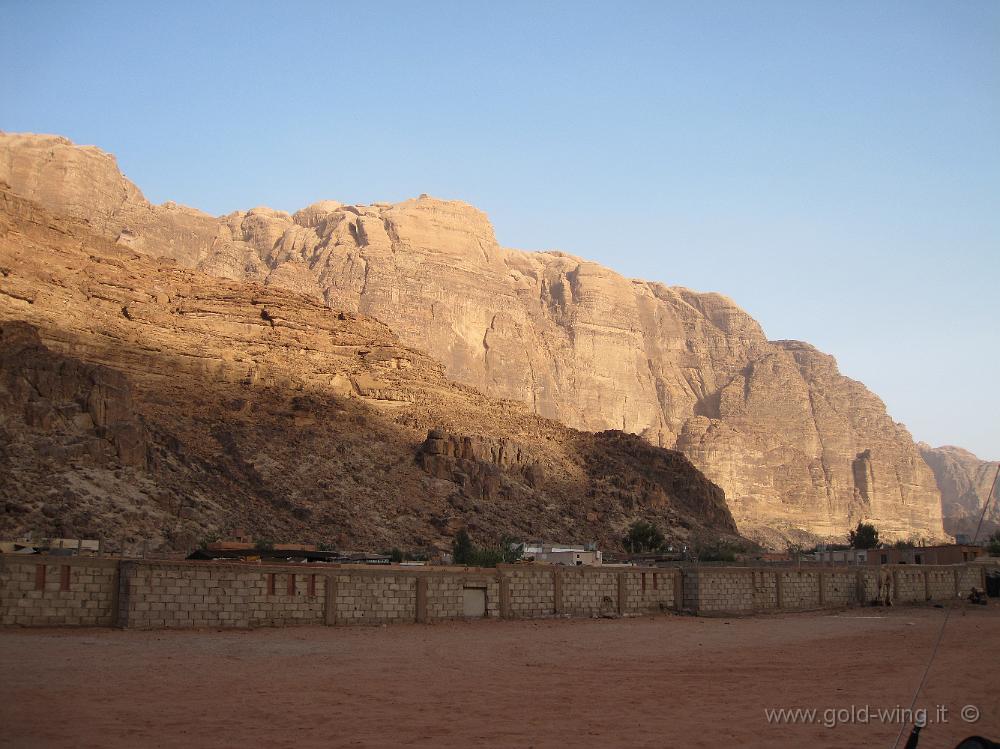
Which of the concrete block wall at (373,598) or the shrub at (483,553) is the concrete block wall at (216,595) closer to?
→ the concrete block wall at (373,598)

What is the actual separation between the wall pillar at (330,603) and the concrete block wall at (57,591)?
6228 millimetres

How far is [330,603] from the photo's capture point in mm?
32406

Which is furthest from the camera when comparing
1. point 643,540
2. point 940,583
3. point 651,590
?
point 643,540

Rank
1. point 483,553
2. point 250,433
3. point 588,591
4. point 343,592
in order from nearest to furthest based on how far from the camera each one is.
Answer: point 343,592 < point 588,591 < point 483,553 < point 250,433

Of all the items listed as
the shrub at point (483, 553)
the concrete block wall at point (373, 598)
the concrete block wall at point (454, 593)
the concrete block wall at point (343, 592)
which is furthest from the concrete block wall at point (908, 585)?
the concrete block wall at point (373, 598)

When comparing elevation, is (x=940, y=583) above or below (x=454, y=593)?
below

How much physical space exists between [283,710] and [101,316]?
66015mm

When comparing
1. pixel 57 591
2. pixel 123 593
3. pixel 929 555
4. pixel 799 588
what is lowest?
pixel 799 588

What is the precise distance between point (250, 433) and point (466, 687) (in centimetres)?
5350

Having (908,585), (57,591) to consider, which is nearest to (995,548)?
(908,585)

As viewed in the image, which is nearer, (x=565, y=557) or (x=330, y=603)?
(x=330, y=603)

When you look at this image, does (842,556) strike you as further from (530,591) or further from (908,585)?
(530,591)

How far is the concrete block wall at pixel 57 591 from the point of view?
27.5 meters

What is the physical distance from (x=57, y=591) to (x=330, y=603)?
7859mm
